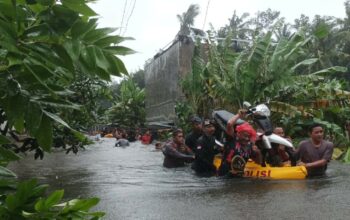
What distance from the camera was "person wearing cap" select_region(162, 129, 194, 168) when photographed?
10.9 meters

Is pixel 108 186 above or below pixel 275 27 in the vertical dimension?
below

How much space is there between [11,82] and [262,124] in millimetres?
8246

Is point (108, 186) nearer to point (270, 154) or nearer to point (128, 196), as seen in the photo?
point (128, 196)

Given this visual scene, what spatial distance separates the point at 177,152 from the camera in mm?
11094

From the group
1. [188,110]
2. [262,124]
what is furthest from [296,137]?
[262,124]

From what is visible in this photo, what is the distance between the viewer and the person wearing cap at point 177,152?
10.9 meters

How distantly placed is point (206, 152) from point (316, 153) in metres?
2.22

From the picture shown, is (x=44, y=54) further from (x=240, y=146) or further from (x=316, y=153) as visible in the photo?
(x=316, y=153)

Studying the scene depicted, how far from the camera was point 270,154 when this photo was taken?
9281 millimetres

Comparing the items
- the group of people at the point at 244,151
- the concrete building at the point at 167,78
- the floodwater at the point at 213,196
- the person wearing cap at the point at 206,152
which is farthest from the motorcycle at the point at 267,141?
the concrete building at the point at 167,78

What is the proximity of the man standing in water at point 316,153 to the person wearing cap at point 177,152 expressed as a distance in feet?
9.81

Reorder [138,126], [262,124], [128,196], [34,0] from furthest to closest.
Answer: [138,126]
[262,124]
[128,196]
[34,0]

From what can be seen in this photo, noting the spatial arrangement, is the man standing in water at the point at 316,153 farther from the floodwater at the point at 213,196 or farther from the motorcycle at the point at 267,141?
the motorcycle at the point at 267,141

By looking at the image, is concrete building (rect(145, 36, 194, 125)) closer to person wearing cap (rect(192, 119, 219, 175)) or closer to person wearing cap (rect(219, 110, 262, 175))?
person wearing cap (rect(192, 119, 219, 175))
